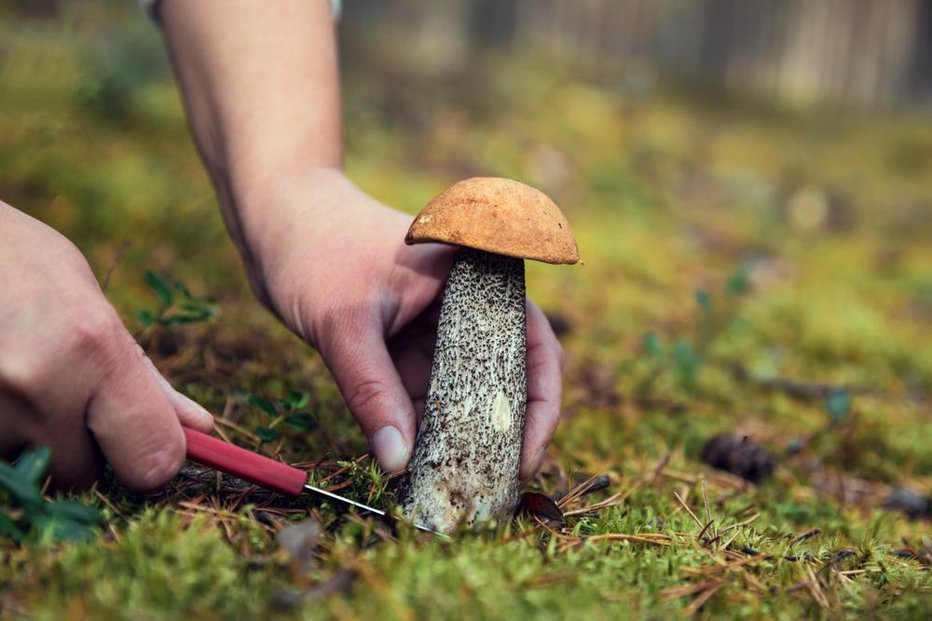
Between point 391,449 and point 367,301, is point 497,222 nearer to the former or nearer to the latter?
point 367,301

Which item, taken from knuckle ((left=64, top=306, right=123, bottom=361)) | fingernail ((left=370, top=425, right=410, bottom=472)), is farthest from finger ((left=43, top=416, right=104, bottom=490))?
fingernail ((left=370, top=425, right=410, bottom=472))

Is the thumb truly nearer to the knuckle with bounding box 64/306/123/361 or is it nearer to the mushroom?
the mushroom

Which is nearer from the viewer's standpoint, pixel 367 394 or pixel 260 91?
pixel 367 394

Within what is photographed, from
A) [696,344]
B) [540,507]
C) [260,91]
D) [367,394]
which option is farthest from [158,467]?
[696,344]

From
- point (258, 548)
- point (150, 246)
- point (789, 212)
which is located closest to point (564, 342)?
point (150, 246)

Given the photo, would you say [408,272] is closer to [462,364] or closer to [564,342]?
[462,364]

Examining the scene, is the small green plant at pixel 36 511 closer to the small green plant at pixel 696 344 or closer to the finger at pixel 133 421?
the finger at pixel 133 421
